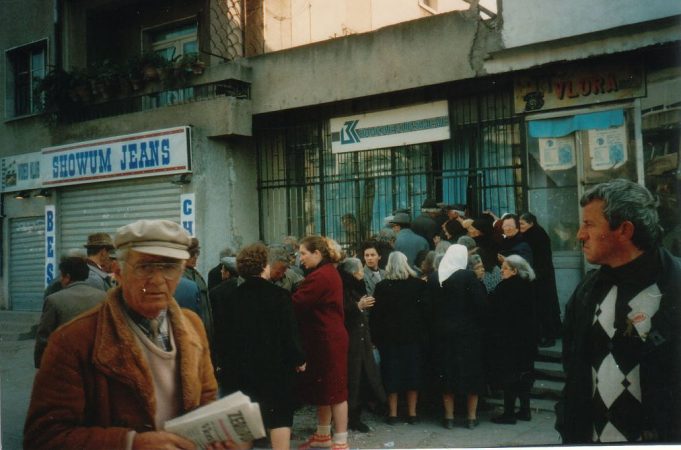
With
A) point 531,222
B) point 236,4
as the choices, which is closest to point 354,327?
point 531,222

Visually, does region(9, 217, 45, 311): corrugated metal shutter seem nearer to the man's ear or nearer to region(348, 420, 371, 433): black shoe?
region(348, 420, 371, 433): black shoe

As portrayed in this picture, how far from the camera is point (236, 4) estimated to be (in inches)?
361

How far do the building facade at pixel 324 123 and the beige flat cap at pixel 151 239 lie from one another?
15.5 ft

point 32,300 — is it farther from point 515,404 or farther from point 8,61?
point 515,404

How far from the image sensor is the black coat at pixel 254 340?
4.07 metres

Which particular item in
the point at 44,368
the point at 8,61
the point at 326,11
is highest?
the point at 326,11

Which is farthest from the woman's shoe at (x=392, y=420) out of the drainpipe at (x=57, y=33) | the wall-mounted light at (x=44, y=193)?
the drainpipe at (x=57, y=33)

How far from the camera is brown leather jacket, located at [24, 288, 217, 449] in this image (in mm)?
2021

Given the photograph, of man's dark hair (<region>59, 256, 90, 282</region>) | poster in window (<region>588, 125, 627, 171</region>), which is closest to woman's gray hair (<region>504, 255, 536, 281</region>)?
poster in window (<region>588, 125, 627, 171</region>)

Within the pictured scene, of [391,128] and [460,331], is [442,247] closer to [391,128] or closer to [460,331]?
[460,331]

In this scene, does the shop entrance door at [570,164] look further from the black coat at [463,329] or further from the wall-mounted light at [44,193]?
the wall-mounted light at [44,193]

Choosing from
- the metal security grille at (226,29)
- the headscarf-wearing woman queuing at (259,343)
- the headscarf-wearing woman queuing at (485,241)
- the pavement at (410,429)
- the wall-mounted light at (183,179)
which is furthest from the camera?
the metal security grille at (226,29)

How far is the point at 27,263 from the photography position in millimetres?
7336

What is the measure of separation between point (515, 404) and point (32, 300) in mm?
5311
